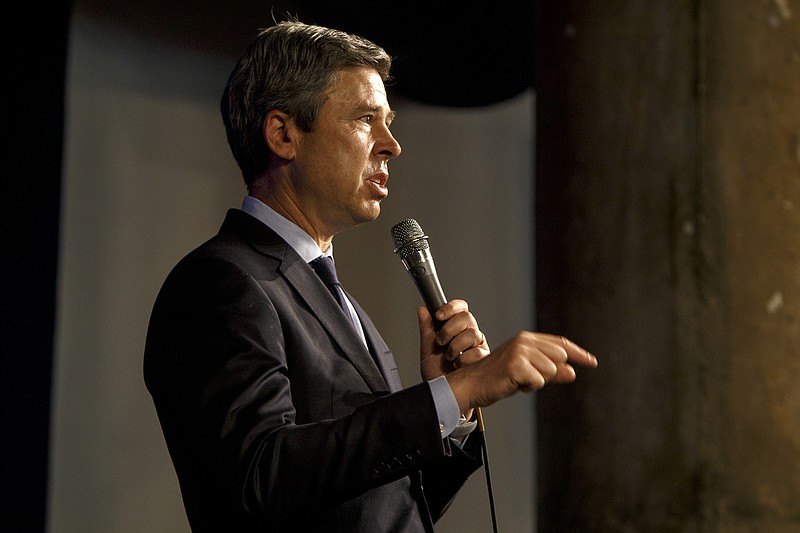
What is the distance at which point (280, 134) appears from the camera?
180cm

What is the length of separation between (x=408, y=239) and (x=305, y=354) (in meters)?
0.30

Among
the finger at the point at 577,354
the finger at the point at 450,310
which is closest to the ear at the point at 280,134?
the finger at the point at 450,310

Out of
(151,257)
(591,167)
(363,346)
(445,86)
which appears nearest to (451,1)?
(445,86)

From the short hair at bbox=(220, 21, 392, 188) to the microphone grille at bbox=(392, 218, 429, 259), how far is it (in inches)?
11.6

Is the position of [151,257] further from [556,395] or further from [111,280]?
[556,395]

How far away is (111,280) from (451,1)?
1.60m

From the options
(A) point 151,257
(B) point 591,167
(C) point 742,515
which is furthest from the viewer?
(A) point 151,257

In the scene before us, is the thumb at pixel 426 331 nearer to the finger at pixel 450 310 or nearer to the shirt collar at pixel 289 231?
the finger at pixel 450 310

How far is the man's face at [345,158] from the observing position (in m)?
1.75

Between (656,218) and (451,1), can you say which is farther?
(451,1)

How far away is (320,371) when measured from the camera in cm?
150

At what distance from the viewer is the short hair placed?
178 cm

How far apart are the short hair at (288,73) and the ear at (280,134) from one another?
13 mm

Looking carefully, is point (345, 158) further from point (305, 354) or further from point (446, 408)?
point (446, 408)
